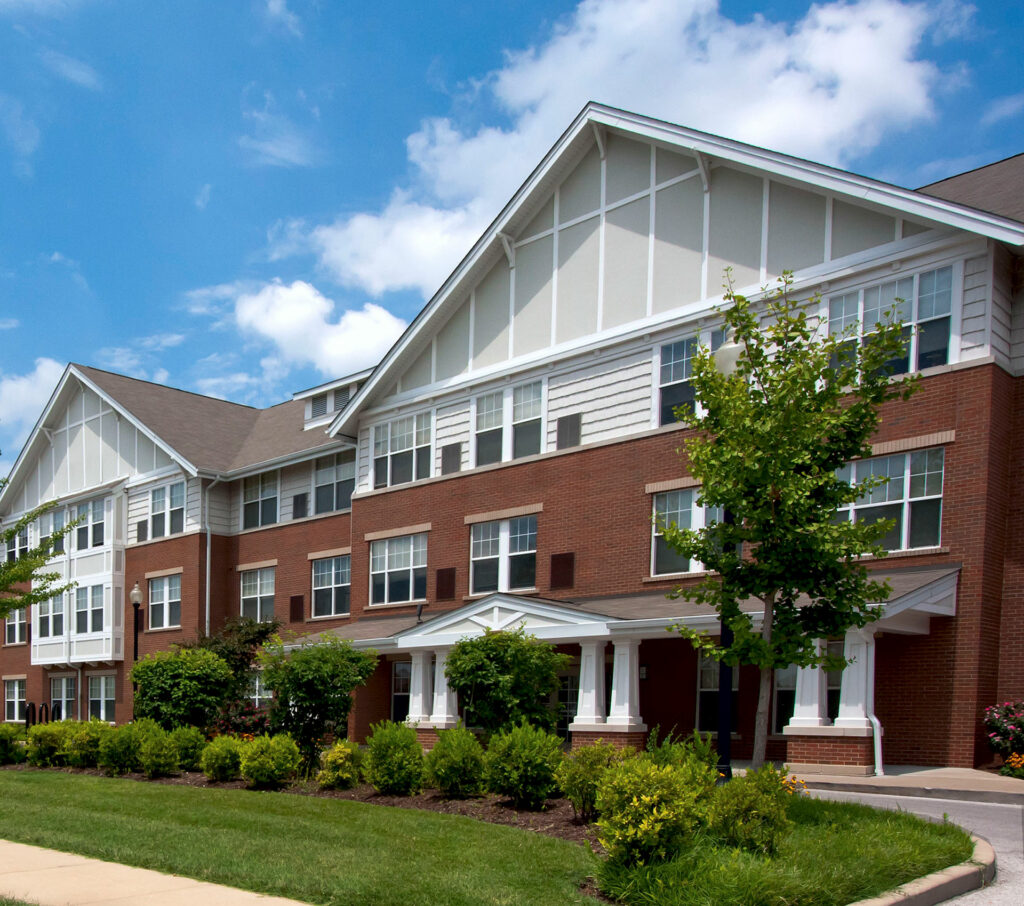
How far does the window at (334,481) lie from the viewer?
32.4 meters

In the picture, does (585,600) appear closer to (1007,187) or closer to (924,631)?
(924,631)

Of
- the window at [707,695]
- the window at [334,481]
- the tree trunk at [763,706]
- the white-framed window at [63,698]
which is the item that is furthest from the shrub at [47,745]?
the white-framed window at [63,698]

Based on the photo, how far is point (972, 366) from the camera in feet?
61.6

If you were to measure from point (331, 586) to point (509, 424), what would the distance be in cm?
876

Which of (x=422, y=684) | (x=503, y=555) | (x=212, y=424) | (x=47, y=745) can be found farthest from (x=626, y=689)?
(x=212, y=424)

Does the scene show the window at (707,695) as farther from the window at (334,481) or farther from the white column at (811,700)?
the window at (334,481)

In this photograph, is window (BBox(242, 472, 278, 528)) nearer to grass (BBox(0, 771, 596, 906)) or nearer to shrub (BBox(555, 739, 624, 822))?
grass (BBox(0, 771, 596, 906))

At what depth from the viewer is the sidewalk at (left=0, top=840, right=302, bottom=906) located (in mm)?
8797

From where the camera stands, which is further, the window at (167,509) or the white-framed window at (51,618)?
the white-framed window at (51,618)

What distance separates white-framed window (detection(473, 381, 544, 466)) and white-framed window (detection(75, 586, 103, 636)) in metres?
18.6

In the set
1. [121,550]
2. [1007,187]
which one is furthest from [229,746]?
[121,550]

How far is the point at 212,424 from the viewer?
4012 centimetres

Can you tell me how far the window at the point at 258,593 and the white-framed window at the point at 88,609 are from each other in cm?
669

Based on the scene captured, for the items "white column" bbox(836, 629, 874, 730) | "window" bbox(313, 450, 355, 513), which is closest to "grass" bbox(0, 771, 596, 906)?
"white column" bbox(836, 629, 874, 730)
